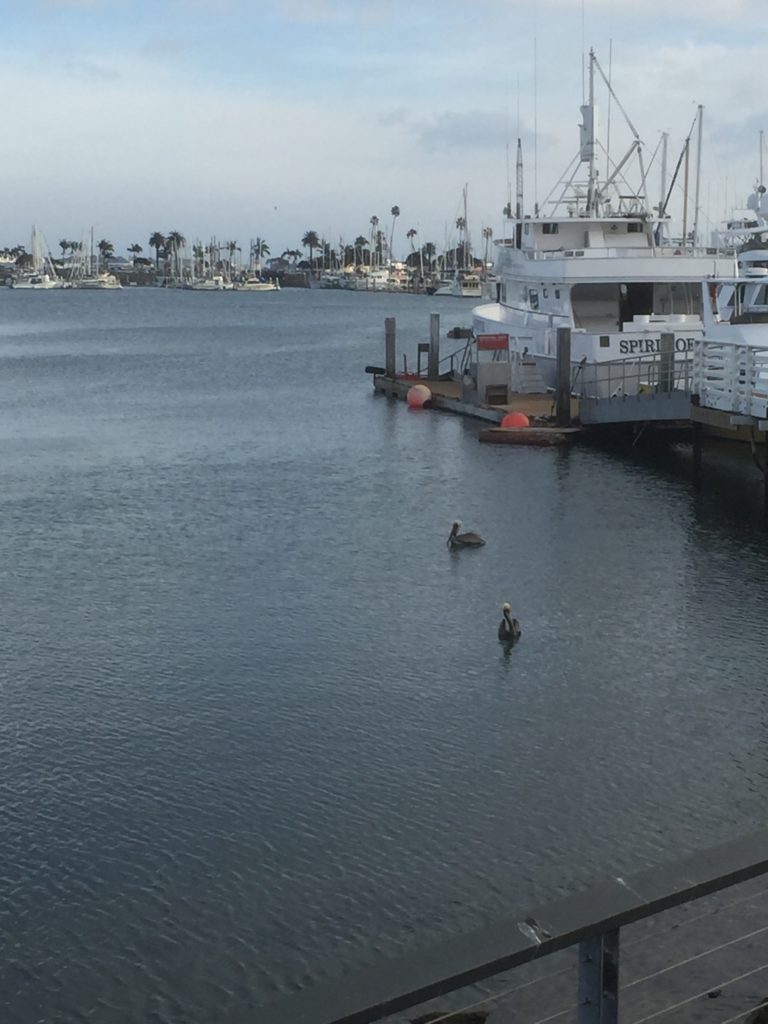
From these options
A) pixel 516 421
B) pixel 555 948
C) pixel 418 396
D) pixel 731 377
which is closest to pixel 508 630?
pixel 731 377

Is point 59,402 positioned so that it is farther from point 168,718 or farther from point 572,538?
point 168,718

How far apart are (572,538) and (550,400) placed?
16.5 m

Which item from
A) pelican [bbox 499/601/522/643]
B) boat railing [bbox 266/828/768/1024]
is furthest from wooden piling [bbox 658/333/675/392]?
boat railing [bbox 266/828/768/1024]

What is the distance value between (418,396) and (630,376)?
10.2m

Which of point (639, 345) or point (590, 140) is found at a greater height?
point (590, 140)

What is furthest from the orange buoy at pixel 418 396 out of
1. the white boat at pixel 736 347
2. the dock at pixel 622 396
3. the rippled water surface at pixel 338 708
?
the white boat at pixel 736 347

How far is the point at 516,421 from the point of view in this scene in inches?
1442

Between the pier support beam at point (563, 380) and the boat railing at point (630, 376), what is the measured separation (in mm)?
872

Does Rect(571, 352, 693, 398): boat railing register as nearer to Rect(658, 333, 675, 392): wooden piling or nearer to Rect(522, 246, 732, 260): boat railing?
Rect(658, 333, 675, 392): wooden piling

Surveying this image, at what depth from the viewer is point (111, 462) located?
36.2 meters

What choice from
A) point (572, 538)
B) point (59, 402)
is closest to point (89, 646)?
point (572, 538)

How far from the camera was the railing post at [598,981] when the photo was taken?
3.88 m

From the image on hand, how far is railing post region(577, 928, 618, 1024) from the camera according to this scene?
3.88 meters

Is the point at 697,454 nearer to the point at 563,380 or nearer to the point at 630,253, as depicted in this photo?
the point at 563,380
